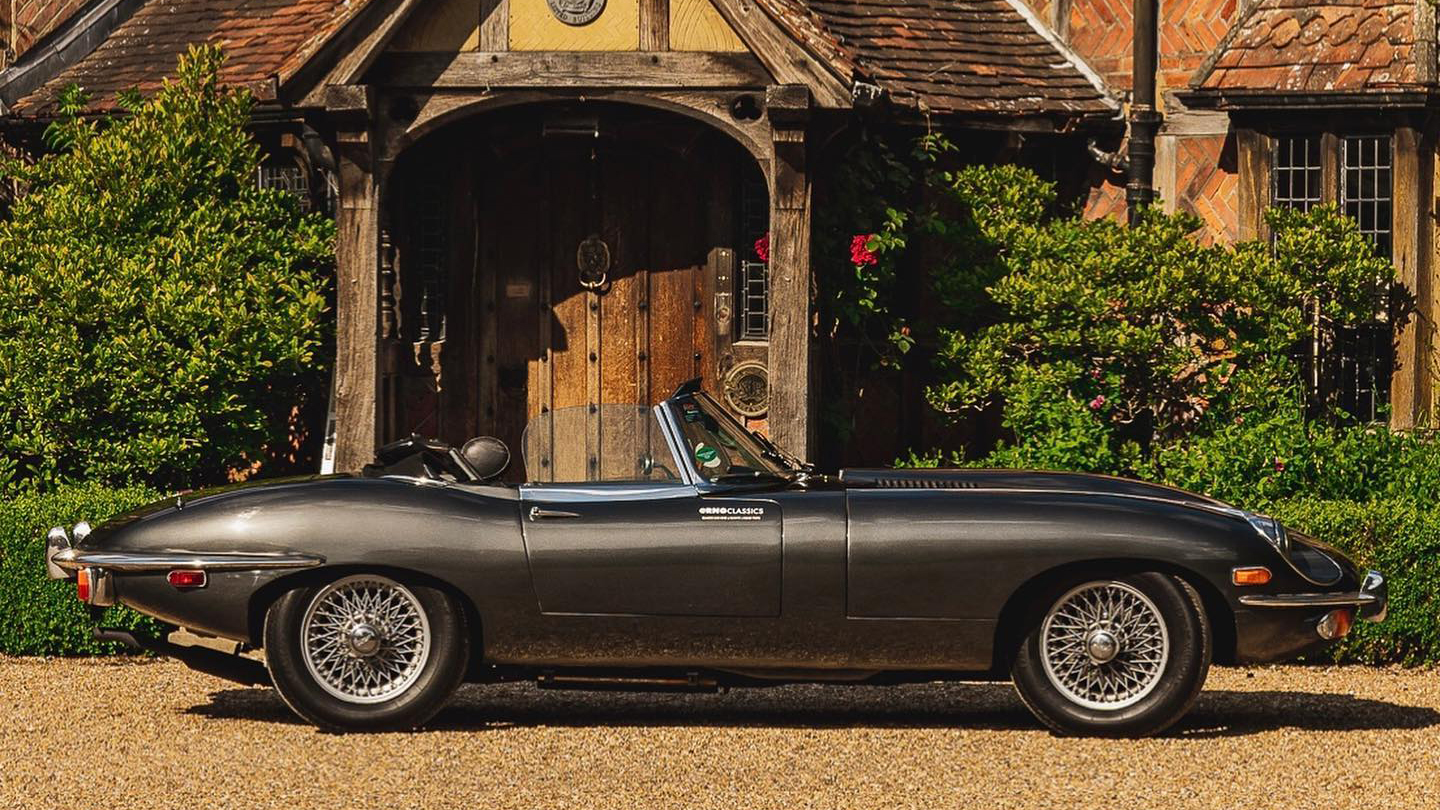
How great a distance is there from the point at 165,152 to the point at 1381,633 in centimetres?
771

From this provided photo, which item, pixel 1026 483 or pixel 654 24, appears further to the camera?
pixel 654 24

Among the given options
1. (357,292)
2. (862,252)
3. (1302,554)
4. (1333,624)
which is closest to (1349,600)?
(1333,624)

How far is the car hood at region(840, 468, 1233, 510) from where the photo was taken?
8.29 m

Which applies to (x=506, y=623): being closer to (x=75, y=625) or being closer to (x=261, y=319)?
(x=75, y=625)

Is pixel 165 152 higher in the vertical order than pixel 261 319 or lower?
higher

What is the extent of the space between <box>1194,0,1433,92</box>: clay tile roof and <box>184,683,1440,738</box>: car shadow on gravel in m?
5.75

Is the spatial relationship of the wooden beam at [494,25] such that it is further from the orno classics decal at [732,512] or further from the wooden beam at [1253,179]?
the orno classics decal at [732,512]

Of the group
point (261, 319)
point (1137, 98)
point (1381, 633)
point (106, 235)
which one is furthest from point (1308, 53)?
point (106, 235)

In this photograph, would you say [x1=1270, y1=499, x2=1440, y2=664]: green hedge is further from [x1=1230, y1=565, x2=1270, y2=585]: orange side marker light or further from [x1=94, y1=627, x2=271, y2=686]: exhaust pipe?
[x1=94, y1=627, x2=271, y2=686]: exhaust pipe

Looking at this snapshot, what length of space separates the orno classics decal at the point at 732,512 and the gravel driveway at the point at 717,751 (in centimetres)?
82

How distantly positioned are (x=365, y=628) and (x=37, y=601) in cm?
281

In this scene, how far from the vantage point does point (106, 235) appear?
13.1 meters

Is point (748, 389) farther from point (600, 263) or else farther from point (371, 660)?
point (371, 660)

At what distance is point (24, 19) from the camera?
16500 millimetres
